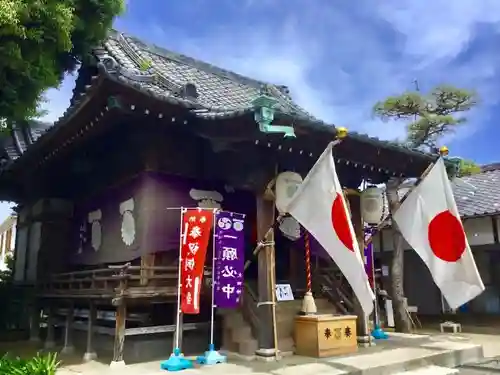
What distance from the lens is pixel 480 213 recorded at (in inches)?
562

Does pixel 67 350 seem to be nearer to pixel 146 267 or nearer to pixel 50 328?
pixel 50 328

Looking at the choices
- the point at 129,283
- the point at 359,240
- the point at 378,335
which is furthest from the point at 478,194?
the point at 129,283

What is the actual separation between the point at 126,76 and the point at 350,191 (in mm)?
5147

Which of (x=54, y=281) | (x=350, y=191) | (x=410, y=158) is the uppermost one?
(x=410, y=158)

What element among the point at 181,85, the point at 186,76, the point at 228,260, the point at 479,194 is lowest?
the point at 228,260

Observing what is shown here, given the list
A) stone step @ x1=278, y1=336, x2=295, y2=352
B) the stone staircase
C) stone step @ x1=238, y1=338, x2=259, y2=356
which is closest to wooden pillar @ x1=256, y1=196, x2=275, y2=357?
stone step @ x1=238, y1=338, x2=259, y2=356

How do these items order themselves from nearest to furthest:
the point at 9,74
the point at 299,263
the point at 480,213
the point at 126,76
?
the point at 126,76, the point at 9,74, the point at 299,263, the point at 480,213

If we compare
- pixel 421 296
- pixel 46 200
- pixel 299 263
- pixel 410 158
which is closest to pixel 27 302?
pixel 46 200

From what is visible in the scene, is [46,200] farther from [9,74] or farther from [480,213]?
[480,213]

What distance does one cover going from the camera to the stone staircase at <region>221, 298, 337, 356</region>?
25.1 feet

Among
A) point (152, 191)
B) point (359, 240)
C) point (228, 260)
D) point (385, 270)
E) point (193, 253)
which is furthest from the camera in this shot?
point (385, 270)

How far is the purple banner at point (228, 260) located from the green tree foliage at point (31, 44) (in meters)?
3.91

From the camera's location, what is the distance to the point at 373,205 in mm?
9406

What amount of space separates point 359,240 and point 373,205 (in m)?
0.79
